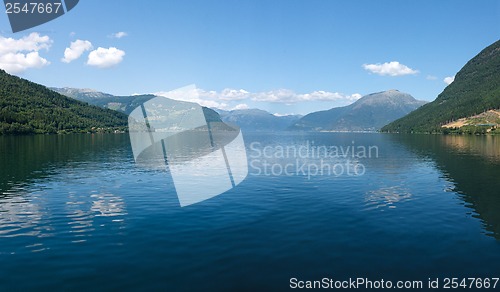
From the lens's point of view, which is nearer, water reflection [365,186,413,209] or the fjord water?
the fjord water

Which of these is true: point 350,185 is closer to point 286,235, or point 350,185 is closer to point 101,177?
point 286,235

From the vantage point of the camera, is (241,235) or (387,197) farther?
(387,197)

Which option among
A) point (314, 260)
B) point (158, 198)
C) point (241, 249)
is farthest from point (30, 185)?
point (314, 260)

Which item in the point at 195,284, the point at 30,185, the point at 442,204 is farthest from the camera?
the point at 30,185

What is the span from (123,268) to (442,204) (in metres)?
40.4

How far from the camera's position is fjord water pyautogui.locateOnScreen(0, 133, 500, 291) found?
70.3 ft

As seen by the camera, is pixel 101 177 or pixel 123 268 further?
pixel 101 177

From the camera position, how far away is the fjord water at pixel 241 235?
70.3 feet

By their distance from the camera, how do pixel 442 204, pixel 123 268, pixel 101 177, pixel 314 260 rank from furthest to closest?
pixel 101 177 < pixel 442 204 < pixel 314 260 < pixel 123 268

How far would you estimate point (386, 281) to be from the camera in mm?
20656

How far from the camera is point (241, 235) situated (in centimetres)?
2923

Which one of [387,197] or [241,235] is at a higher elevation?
[241,235]

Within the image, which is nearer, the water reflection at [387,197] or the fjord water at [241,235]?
the fjord water at [241,235]

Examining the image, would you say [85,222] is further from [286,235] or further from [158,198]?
[286,235]
